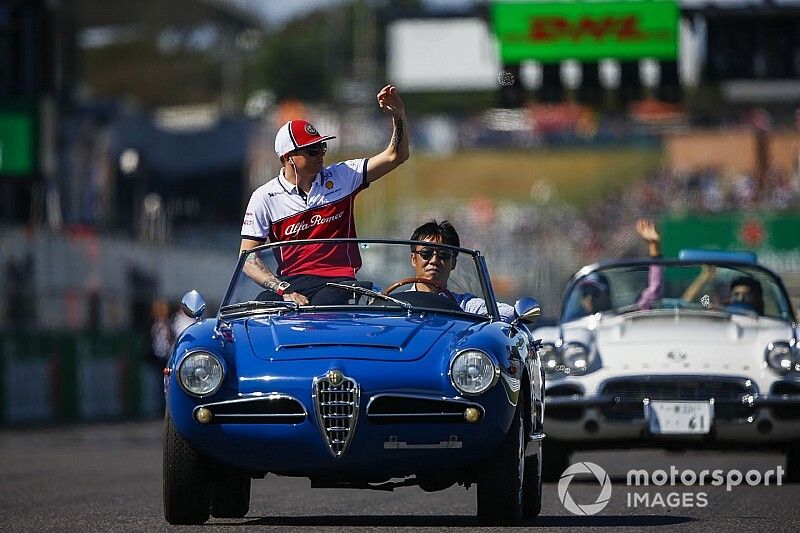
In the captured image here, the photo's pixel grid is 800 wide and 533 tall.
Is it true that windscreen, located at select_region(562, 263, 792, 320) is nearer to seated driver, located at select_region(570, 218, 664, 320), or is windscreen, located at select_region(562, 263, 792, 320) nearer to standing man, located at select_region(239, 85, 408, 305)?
seated driver, located at select_region(570, 218, 664, 320)

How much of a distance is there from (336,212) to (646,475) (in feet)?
14.6

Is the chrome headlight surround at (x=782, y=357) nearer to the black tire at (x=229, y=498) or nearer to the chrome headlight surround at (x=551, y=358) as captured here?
the chrome headlight surround at (x=551, y=358)

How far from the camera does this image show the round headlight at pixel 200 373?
8117 millimetres

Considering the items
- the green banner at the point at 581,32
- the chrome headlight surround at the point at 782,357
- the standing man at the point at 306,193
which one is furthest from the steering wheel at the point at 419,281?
the green banner at the point at 581,32

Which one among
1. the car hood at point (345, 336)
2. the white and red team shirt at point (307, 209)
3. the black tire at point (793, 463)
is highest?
the white and red team shirt at point (307, 209)

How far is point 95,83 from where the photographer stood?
86.6 metres

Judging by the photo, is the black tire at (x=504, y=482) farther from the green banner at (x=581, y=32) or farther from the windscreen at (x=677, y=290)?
the green banner at (x=581, y=32)

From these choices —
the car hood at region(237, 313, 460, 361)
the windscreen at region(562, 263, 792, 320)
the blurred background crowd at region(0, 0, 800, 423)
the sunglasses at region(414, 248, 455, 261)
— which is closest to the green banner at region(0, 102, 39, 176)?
the blurred background crowd at region(0, 0, 800, 423)

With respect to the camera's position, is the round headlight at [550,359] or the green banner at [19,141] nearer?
the round headlight at [550,359]

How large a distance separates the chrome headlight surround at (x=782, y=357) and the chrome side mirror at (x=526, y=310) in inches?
132

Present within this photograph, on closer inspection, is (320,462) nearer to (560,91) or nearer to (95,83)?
(560,91)

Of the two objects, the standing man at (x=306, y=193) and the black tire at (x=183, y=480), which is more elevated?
the standing man at (x=306, y=193)

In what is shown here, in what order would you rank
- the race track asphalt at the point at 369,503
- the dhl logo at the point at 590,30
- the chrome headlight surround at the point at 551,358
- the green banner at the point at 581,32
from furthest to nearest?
1. the dhl logo at the point at 590,30
2. the green banner at the point at 581,32
3. the chrome headlight surround at the point at 551,358
4. the race track asphalt at the point at 369,503

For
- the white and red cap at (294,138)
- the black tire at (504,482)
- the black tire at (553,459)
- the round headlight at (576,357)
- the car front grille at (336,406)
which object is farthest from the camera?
the black tire at (553,459)
